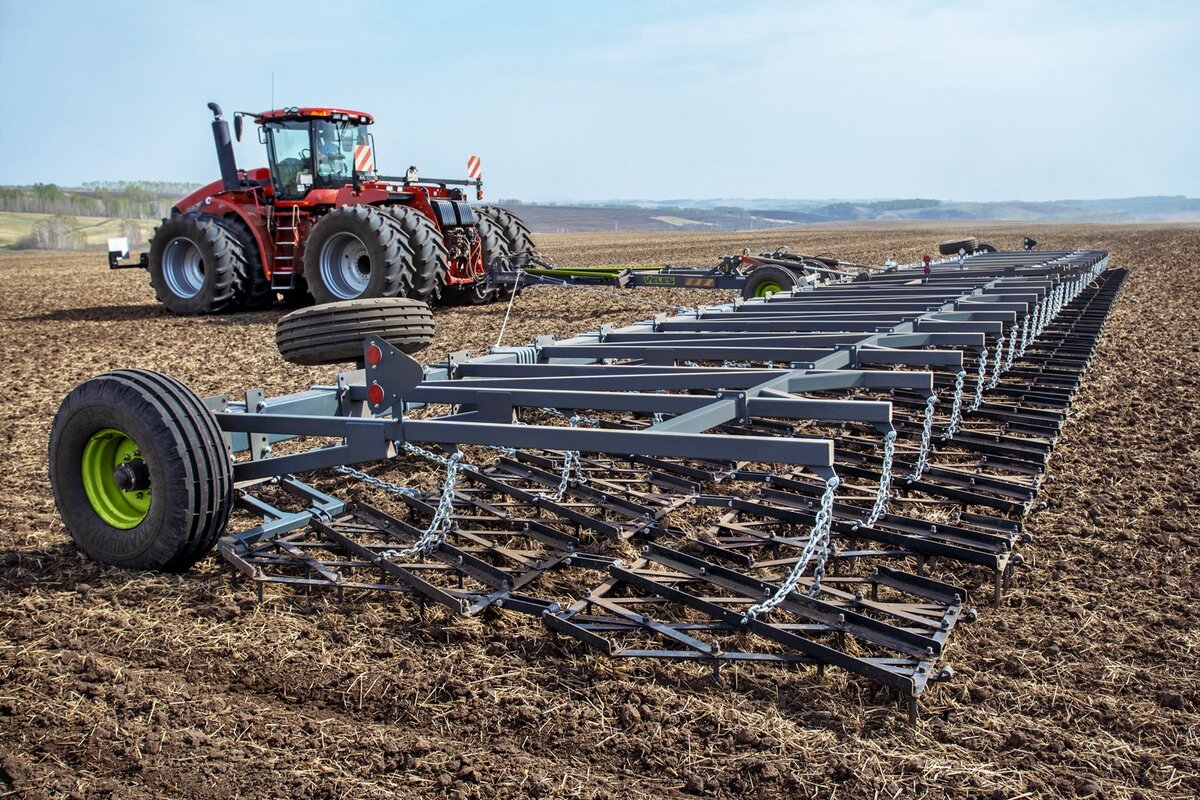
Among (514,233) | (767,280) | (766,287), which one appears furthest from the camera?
(514,233)

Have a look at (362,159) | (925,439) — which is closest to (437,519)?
(925,439)

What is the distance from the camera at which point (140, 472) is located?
3.28 meters

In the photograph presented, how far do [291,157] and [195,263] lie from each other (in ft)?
5.88

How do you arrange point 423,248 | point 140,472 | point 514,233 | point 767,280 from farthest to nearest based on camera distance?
point 514,233
point 423,248
point 767,280
point 140,472

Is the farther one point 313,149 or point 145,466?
point 313,149

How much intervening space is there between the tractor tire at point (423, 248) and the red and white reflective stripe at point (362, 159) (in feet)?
3.74

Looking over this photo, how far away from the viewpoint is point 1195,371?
6871mm

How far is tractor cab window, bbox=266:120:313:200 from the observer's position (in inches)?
406

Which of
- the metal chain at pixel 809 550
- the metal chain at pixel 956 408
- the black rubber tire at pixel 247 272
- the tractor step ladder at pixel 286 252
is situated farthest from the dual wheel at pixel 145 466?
the black rubber tire at pixel 247 272

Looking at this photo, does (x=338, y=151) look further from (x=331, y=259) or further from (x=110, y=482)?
(x=110, y=482)

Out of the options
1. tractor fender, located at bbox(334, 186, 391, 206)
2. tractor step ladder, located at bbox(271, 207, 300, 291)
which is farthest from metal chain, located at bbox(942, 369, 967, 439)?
tractor step ladder, located at bbox(271, 207, 300, 291)

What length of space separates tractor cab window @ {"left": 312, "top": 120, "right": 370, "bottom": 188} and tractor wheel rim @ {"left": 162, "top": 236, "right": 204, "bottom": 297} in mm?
1782

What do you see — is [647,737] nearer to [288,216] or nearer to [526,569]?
[526,569]

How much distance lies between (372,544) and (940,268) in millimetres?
6726
